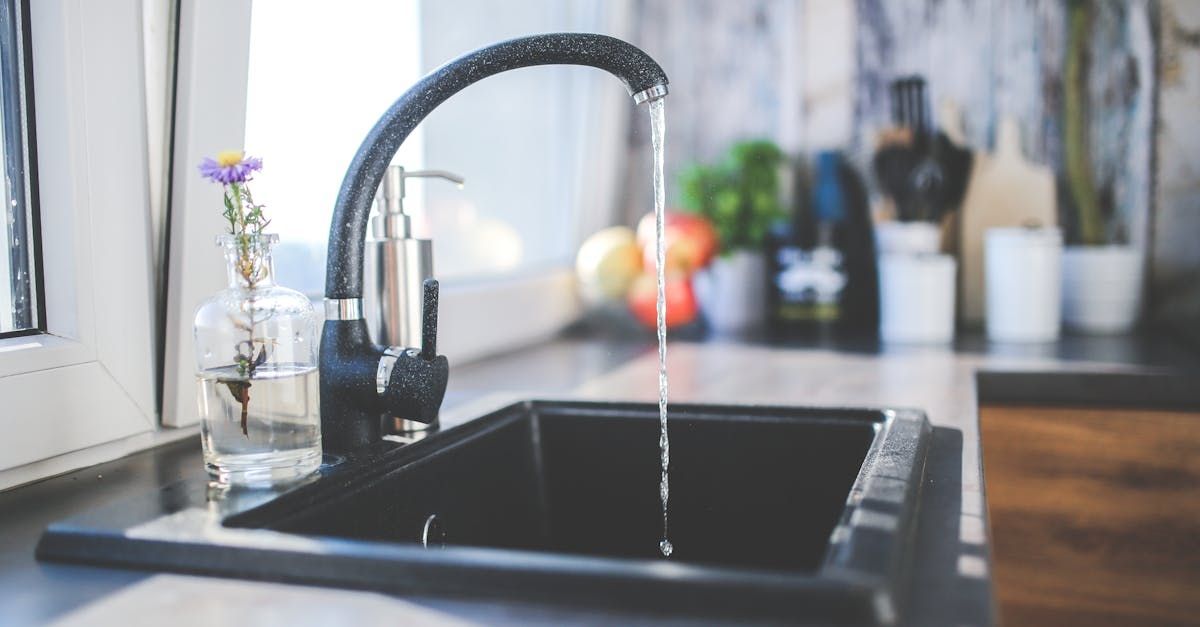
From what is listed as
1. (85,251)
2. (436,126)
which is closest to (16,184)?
→ (85,251)

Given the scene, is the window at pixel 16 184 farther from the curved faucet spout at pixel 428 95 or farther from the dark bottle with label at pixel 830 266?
the dark bottle with label at pixel 830 266

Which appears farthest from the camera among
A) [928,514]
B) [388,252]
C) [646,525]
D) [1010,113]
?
[1010,113]

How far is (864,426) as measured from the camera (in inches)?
39.6

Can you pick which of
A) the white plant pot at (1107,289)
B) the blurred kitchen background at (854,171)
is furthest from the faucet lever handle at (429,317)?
the white plant pot at (1107,289)

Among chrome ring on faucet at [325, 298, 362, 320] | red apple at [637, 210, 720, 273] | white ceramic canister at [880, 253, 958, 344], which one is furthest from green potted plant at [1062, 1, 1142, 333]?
chrome ring on faucet at [325, 298, 362, 320]

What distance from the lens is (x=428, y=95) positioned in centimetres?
87

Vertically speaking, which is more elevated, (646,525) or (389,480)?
(389,480)

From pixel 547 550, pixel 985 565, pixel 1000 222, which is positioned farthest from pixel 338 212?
pixel 1000 222

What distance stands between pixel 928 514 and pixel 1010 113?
4.76 ft

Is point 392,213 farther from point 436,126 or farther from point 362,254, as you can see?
point 436,126

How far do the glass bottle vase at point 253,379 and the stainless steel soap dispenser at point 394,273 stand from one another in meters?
0.20

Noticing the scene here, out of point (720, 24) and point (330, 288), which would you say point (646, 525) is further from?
point (720, 24)

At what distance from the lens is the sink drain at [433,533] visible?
0.87 meters

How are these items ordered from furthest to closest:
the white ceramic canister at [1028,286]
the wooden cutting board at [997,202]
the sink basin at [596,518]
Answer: the wooden cutting board at [997,202] → the white ceramic canister at [1028,286] → the sink basin at [596,518]
